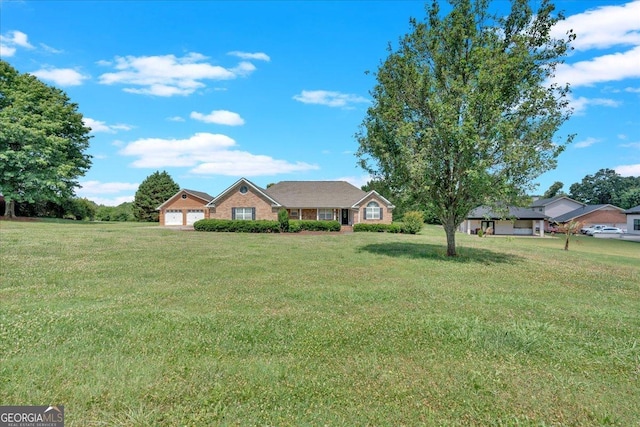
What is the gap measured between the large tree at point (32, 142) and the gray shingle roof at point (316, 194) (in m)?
22.1

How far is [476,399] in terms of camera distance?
12.2ft

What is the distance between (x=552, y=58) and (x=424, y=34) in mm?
5835

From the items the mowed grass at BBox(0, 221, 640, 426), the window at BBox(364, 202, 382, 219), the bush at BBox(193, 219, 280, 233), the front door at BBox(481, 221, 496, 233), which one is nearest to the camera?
the mowed grass at BBox(0, 221, 640, 426)

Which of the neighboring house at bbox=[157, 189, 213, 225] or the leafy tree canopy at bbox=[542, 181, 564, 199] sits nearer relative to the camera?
the neighboring house at bbox=[157, 189, 213, 225]

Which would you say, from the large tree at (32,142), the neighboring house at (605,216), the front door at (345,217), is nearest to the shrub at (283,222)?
the front door at (345,217)

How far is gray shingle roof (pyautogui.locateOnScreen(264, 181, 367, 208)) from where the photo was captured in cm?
3909

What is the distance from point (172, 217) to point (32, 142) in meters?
15.7

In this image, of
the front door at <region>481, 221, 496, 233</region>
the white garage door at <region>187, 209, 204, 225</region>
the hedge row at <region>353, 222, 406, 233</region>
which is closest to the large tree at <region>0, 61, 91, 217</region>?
the white garage door at <region>187, 209, 204, 225</region>

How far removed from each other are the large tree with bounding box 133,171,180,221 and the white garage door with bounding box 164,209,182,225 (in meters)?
14.1

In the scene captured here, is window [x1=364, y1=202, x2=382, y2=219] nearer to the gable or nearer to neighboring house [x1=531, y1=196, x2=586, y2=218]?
the gable

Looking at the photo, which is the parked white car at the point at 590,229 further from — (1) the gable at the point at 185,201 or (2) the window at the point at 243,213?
(1) the gable at the point at 185,201

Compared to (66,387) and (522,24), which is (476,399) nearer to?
A: (66,387)

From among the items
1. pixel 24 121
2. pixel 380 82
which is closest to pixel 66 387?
pixel 380 82

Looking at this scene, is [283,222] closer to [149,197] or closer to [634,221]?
[149,197]
